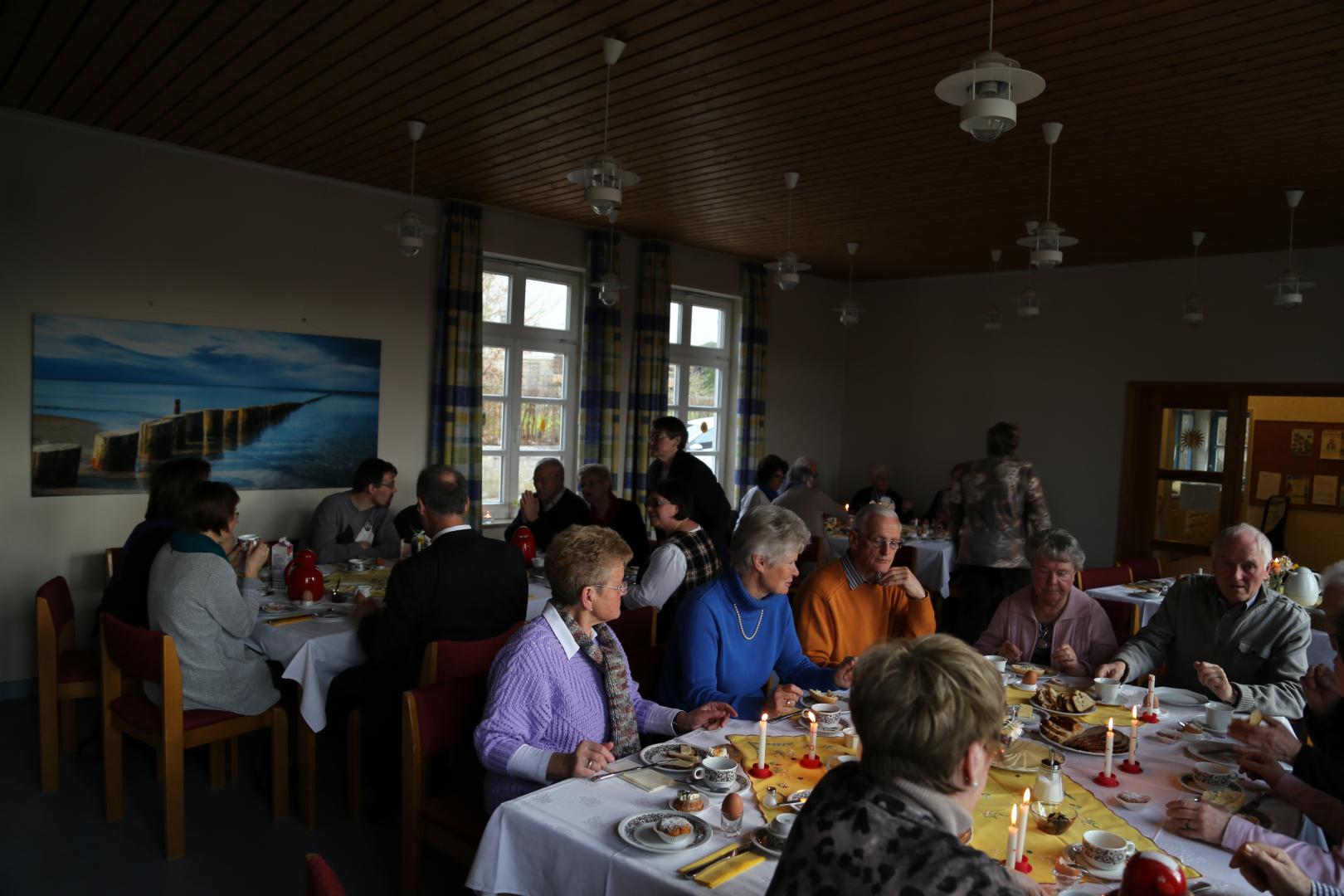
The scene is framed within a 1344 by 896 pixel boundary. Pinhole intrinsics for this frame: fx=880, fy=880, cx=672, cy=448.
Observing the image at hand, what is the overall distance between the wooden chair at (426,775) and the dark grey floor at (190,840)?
67 cm

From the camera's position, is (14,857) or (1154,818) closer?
(1154,818)

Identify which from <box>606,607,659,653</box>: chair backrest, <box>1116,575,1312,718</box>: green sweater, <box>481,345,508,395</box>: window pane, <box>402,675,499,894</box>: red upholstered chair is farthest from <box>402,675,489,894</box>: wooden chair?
<box>481,345,508,395</box>: window pane

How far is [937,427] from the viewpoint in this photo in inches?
384

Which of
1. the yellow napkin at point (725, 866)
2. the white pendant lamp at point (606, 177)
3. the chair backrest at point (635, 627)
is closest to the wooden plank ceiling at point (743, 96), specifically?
the white pendant lamp at point (606, 177)

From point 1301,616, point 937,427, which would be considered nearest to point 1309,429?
point 937,427

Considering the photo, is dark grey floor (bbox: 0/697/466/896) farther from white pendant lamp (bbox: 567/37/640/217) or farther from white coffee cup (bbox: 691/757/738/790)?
white pendant lamp (bbox: 567/37/640/217)

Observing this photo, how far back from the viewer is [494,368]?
24.2 ft

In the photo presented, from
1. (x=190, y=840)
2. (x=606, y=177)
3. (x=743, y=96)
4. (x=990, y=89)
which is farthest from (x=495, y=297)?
(x=990, y=89)

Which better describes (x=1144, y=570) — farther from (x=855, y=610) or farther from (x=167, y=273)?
(x=167, y=273)

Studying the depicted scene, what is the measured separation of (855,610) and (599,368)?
4678 mm

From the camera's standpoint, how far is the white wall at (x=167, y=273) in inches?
198

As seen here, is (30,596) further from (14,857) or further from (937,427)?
(937,427)

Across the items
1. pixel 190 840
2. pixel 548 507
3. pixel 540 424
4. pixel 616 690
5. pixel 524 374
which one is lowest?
pixel 190 840

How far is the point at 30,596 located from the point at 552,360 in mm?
4084
